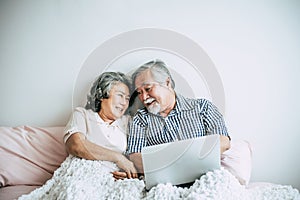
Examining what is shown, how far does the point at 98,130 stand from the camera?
1665 mm

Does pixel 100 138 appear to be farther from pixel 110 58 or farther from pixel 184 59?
pixel 184 59

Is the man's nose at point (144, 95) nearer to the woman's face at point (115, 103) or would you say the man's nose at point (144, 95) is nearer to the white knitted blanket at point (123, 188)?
the woman's face at point (115, 103)

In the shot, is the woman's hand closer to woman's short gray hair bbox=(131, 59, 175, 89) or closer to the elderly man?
the elderly man

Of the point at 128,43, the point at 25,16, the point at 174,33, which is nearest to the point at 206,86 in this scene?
the point at 174,33

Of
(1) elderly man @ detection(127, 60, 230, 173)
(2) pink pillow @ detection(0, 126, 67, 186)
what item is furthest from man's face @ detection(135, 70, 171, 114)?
(2) pink pillow @ detection(0, 126, 67, 186)

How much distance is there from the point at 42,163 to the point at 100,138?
366mm

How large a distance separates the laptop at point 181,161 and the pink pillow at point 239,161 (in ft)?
0.95

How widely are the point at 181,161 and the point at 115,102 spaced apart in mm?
555

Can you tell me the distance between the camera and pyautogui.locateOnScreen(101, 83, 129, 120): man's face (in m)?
1.71

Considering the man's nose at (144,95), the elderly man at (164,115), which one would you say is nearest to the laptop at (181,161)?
the elderly man at (164,115)

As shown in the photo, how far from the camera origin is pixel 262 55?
1.86 meters

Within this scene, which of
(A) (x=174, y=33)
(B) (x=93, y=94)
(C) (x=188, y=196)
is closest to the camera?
(C) (x=188, y=196)

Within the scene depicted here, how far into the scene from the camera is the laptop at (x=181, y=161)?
4.32ft

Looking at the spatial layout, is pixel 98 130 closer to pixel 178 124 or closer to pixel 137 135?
pixel 137 135
